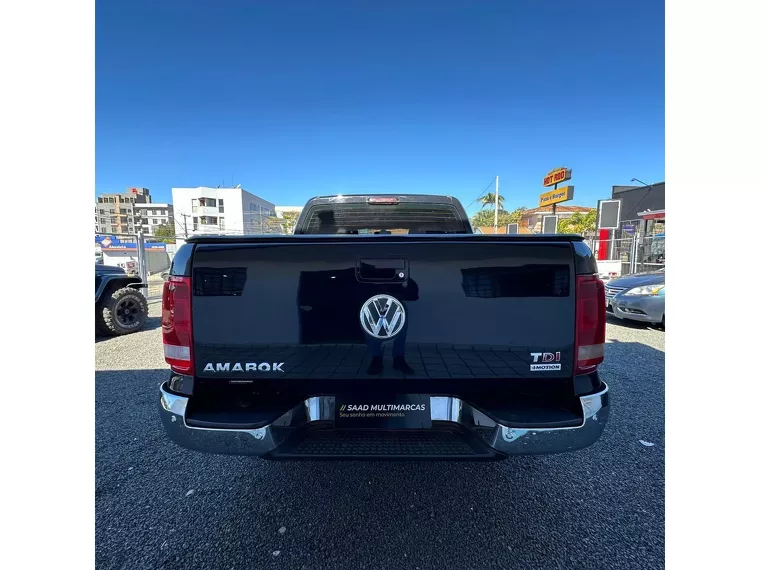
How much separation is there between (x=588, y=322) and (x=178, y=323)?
6.77 feet

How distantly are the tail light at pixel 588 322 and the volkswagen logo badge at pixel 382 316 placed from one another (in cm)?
88

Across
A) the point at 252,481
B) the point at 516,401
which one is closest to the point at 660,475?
the point at 516,401

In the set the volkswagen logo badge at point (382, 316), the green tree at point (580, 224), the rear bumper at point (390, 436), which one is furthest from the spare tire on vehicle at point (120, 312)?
the green tree at point (580, 224)

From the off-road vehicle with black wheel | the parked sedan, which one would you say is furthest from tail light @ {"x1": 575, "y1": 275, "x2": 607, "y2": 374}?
the off-road vehicle with black wheel

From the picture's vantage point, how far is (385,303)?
170 centimetres

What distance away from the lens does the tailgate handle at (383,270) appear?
168cm

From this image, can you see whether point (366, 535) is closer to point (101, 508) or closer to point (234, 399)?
point (234, 399)

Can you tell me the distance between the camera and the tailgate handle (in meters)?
1.68

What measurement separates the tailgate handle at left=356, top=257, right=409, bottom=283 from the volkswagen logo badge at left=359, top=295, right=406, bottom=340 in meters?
0.09

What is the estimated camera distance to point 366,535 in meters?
1.93

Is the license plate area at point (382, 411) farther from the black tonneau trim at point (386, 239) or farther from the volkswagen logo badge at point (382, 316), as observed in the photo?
the black tonneau trim at point (386, 239)

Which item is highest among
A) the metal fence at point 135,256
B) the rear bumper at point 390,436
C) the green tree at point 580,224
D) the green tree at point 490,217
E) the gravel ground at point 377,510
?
the green tree at point 490,217

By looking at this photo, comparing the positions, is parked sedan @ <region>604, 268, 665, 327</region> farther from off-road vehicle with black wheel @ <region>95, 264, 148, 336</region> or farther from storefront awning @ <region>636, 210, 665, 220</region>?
storefront awning @ <region>636, 210, 665, 220</region>

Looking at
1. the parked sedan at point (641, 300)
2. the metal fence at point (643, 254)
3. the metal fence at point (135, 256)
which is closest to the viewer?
the parked sedan at point (641, 300)
